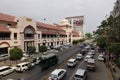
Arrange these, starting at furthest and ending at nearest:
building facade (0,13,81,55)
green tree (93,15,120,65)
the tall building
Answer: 1. the tall building
2. building facade (0,13,81,55)
3. green tree (93,15,120,65)

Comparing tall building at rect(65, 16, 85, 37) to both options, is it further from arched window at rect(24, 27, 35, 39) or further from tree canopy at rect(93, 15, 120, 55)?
tree canopy at rect(93, 15, 120, 55)

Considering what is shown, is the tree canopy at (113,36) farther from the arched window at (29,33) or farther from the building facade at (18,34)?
the building facade at (18,34)

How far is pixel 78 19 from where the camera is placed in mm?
186250

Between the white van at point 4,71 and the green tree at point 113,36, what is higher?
the green tree at point 113,36

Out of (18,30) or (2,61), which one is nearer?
(2,61)

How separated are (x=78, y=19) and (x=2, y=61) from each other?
153 meters

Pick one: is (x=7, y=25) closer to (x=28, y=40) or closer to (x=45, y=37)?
(x=28, y=40)

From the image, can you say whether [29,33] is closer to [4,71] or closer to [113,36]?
[4,71]

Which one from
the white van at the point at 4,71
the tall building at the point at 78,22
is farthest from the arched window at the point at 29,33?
the tall building at the point at 78,22

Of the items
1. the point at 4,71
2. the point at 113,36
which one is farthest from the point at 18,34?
the point at 113,36

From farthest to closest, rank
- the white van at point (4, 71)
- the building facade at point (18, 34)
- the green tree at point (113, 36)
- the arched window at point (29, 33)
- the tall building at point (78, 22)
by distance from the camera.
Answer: the tall building at point (78, 22)
the arched window at point (29, 33)
the building facade at point (18, 34)
the white van at point (4, 71)
the green tree at point (113, 36)

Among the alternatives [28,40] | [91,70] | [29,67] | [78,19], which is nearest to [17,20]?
[28,40]

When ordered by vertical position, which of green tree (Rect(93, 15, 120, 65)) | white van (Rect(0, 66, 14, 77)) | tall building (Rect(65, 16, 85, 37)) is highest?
tall building (Rect(65, 16, 85, 37))

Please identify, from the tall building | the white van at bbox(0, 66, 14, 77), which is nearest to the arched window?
the white van at bbox(0, 66, 14, 77)
